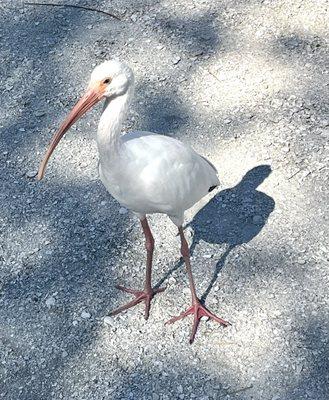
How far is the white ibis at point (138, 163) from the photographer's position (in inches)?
107

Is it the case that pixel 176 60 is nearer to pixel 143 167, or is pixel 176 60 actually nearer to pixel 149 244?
pixel 149 244

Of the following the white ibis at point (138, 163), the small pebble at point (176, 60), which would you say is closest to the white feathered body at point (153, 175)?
the white ibis at point (138, 163)

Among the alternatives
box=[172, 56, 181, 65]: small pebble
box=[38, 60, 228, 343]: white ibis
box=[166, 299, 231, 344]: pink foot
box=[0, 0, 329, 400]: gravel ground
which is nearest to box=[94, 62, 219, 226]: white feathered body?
box=[38, 60, 228, 343]: white ibis

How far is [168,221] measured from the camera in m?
3.81

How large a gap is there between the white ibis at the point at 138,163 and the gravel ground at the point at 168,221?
0.22 m

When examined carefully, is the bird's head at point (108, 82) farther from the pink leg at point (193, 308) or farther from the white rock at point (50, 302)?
the white rock at point (50, 302)

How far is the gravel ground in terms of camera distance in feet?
10.5

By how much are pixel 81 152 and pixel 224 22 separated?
1478 mm

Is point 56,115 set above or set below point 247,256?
above

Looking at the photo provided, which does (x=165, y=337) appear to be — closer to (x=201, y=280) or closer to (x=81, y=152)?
(x=201, y=280)

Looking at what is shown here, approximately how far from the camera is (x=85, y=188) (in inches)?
157

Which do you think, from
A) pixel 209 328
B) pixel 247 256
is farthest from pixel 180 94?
pixel 209 328

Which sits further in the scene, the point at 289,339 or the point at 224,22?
the point at 224,22

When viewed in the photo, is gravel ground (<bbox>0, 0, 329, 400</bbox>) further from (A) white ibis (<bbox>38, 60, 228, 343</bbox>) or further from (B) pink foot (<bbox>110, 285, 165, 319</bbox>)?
(A) white ibis (<bbox>38, 60, 228, 343</bbox>)
